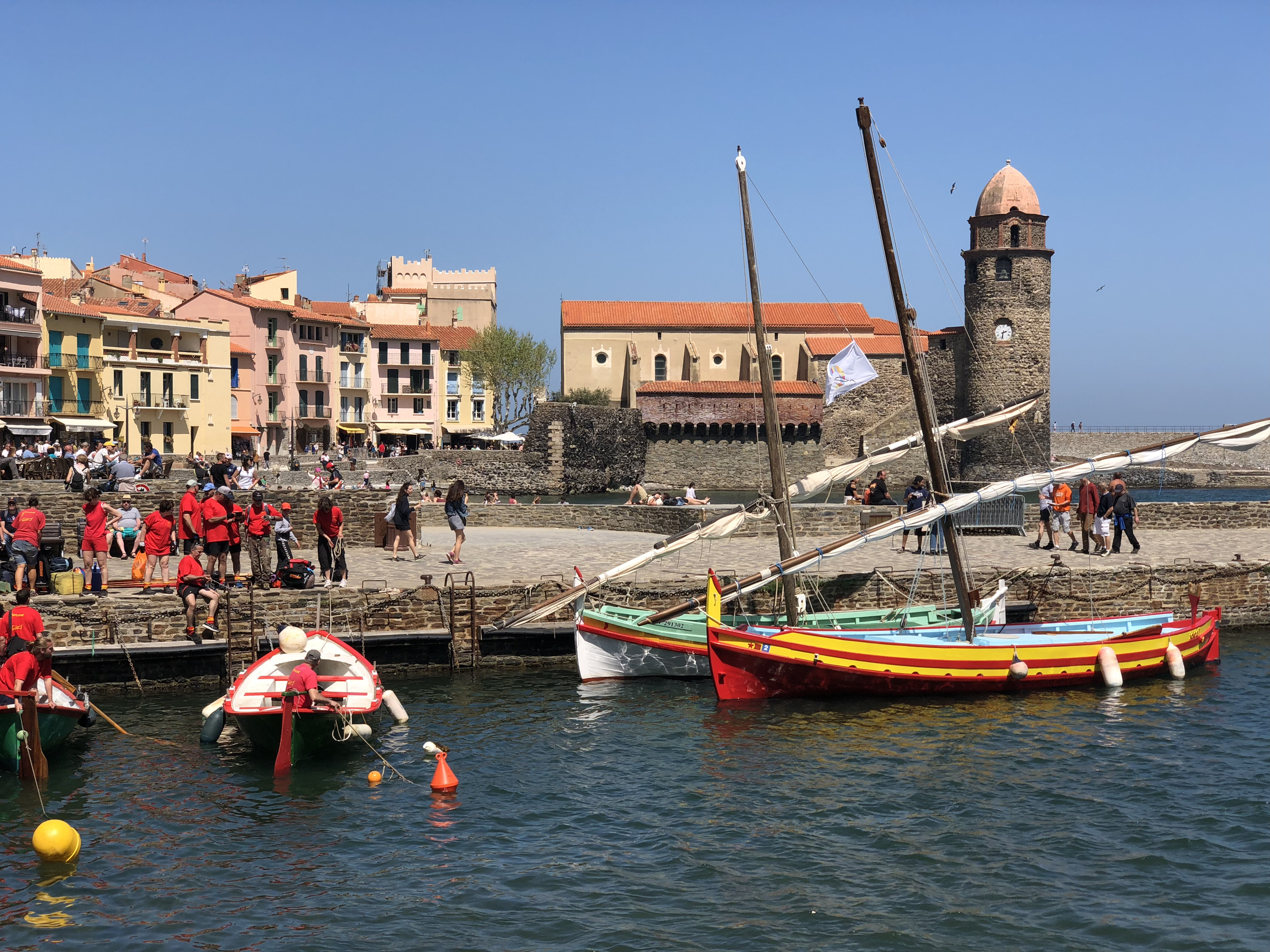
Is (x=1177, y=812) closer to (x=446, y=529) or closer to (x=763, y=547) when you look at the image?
(x=763, y=547)

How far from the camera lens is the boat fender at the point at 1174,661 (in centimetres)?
1942

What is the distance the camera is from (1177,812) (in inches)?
525

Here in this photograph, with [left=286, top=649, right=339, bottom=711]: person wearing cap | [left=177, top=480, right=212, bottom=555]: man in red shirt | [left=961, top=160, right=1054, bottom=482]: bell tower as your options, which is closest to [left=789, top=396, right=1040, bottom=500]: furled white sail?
[left=286, top=649, right=339, bottom=711]: person wearing cap

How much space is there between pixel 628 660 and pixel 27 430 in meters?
39.3

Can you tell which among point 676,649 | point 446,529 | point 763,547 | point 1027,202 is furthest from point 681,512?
point 1027,202

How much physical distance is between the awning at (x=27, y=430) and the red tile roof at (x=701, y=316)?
43981 millimetres

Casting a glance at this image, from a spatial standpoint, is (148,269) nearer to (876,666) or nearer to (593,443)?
(593,443)

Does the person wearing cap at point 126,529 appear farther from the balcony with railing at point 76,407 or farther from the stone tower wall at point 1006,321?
the stone tower wall at point 1006,321

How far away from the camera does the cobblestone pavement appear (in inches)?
895

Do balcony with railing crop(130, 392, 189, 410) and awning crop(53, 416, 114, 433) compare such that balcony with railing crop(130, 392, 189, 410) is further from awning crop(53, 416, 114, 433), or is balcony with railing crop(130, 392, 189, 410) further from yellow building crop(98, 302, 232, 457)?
awning crop(53, 416, 114, 433)

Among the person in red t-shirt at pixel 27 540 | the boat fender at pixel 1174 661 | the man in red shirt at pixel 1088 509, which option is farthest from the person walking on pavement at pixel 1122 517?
the person in red t-shirt at pixel 27 540

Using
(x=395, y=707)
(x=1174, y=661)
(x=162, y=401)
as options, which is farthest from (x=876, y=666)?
(x=162, y=401)

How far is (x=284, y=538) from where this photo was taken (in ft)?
70.2

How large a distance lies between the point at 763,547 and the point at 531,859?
49.9 ft
